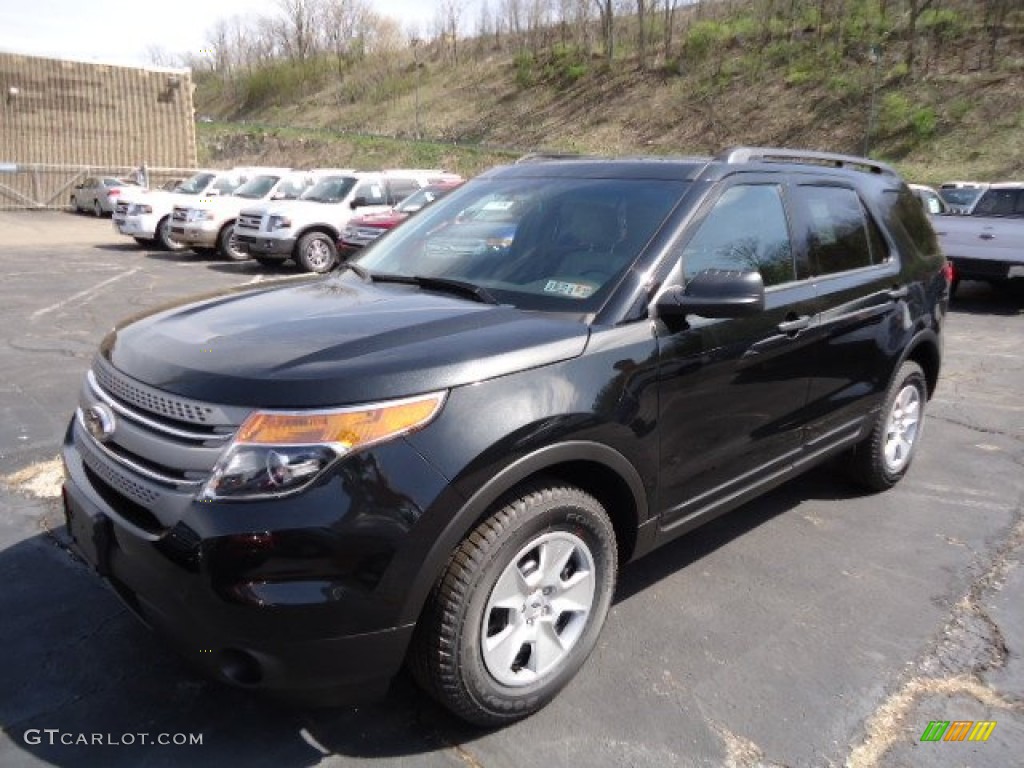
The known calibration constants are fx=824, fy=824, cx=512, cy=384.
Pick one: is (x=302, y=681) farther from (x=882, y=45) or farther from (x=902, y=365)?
(x=882, y=45)

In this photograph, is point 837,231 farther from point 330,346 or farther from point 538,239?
point 330,346

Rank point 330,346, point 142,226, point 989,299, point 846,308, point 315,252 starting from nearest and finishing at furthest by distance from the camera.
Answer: point 330,346, point 846,308, point 989,299, point 315,252, point 142,226

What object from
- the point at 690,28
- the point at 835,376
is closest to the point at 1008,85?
the point at 690,28

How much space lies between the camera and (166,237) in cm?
1714

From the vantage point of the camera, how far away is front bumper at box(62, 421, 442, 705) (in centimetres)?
213

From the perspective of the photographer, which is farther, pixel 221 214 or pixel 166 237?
pixel 166 237

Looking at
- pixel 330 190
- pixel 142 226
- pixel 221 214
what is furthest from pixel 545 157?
pixel 142 226

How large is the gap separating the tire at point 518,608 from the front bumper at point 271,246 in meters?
12.6

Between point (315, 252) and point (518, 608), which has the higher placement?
point (315, 252)

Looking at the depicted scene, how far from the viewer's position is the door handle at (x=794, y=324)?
3.48 meters

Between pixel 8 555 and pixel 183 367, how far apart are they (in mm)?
1927

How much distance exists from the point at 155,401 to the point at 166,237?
16.3 metres

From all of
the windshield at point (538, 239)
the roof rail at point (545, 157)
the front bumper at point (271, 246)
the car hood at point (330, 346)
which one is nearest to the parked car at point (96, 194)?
the front bumper at point (271, 246)

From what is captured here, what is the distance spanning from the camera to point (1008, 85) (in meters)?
31.9
